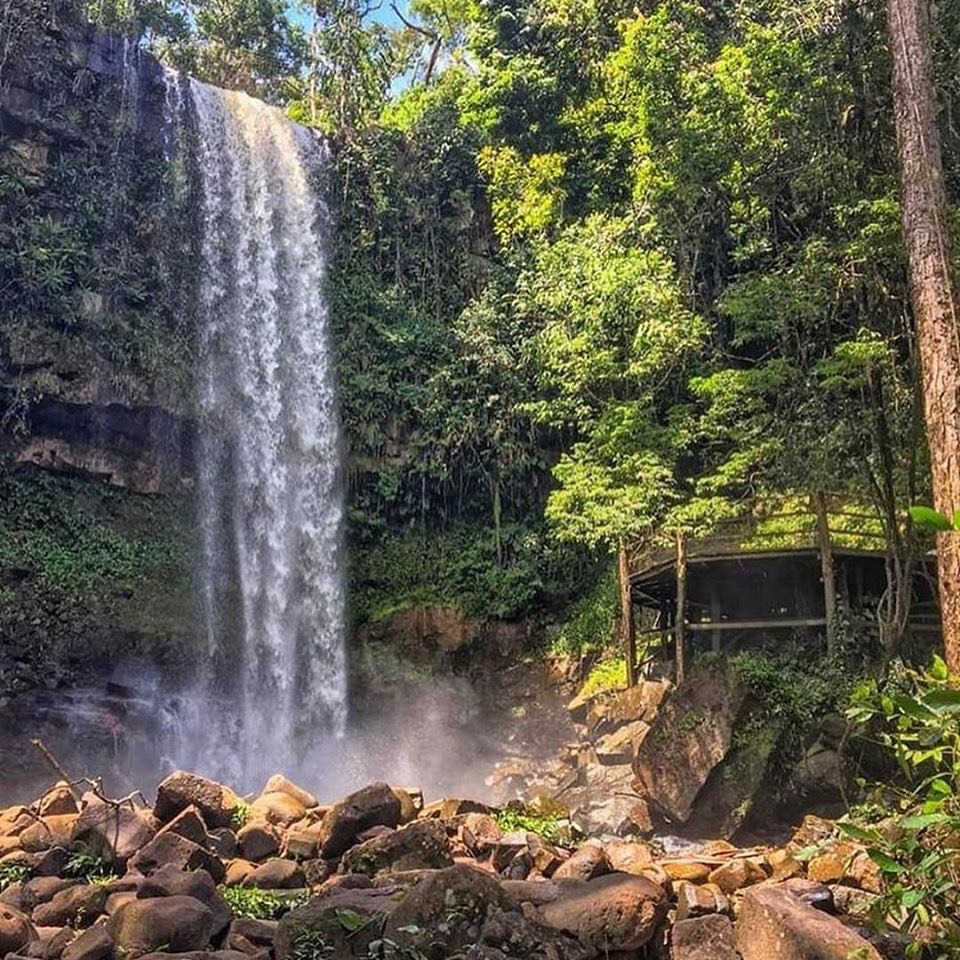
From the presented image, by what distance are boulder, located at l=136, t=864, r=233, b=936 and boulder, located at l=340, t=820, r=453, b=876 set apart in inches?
49.3

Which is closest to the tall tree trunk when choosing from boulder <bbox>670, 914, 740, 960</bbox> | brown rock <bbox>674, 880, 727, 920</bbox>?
brown rock <bbox>674, 880, 727, 920</bbox>

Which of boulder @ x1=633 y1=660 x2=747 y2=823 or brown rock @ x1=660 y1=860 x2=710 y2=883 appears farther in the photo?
boulder @ x1=633 y1=660 x2=747 y2=823

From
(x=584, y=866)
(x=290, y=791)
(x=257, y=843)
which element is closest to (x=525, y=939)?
(x=584, y=866)

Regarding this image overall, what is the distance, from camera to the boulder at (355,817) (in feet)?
23.0

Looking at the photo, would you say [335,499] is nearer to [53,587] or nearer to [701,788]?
[53,587]

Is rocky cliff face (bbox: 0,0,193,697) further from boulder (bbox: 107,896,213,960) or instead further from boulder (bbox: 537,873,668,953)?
boulder (bbox: 537,873,668,953)

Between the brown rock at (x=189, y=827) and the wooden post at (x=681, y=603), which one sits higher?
the wooden post at (x=681, y=603)

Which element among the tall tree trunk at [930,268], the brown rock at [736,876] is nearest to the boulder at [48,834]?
the brown rock at [736,876]

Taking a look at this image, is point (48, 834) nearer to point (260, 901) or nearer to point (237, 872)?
point (237, 872)

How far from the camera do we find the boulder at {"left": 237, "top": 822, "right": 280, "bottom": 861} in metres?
7.15

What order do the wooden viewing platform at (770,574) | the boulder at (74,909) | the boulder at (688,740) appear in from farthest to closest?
the wooden viewing platform at (770,574), the boulder at (688,740), the boulder at (74,909)

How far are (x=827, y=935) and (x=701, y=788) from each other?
5.36 meters

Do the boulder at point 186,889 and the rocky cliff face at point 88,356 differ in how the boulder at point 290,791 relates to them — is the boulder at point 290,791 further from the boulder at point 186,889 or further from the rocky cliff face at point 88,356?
the rocky cliff face at point 88,356

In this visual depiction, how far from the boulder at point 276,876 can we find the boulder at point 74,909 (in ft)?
3.67
